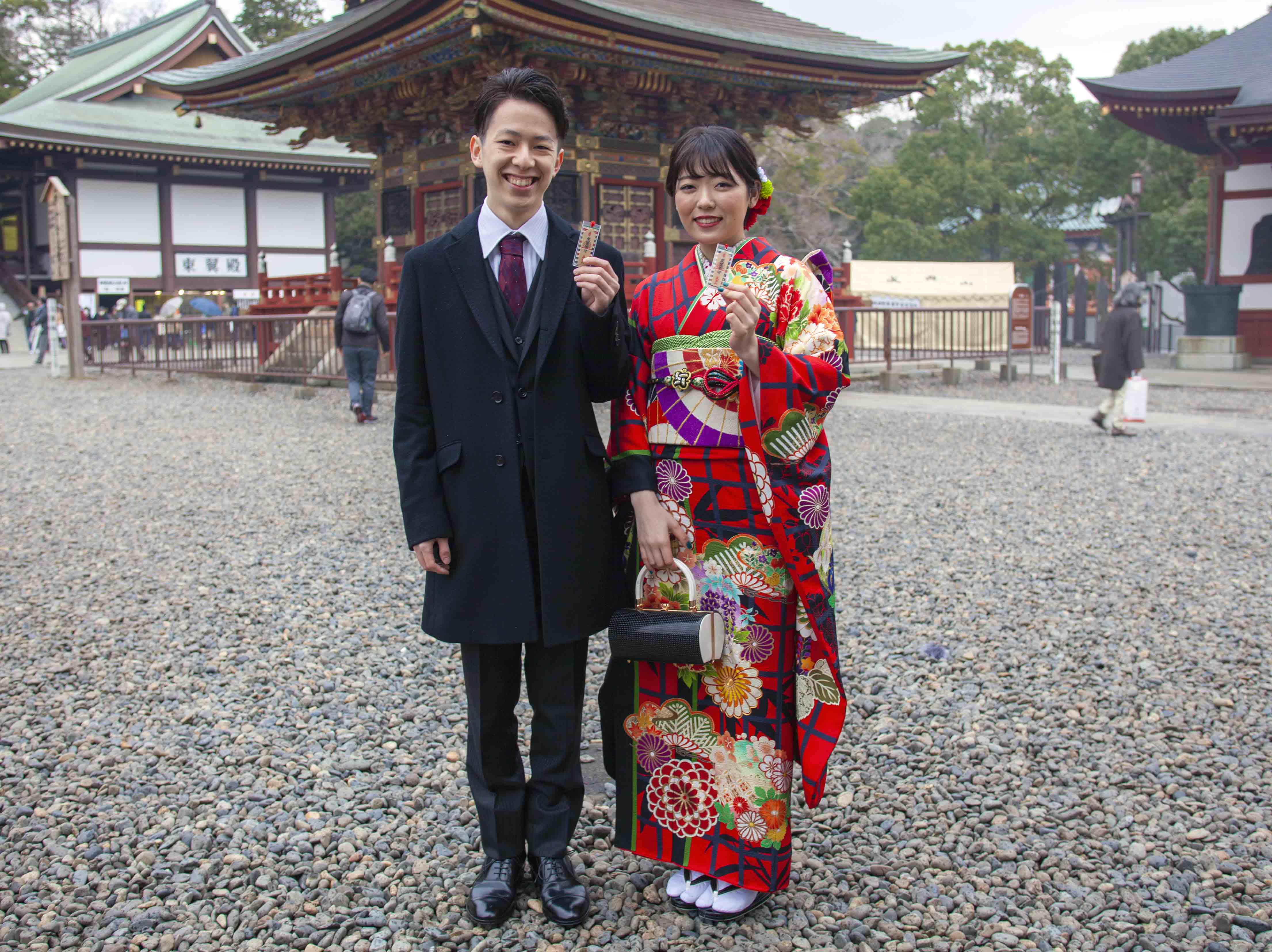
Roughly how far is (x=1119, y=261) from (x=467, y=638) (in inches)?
920

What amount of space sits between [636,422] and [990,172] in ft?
86.2

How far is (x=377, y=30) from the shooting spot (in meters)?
10.5

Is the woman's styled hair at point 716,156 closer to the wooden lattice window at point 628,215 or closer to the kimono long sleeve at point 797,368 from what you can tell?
the kimono long sleeve at point 797,368

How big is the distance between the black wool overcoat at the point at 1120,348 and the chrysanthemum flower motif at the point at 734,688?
27.9ft

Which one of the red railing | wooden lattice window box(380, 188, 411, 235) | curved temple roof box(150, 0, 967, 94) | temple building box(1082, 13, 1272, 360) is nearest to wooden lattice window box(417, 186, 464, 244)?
wooden lattice window box(380, 188, 411, 235)

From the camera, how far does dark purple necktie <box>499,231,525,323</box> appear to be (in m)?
2.17

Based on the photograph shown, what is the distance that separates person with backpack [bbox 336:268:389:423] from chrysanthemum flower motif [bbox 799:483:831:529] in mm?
8631

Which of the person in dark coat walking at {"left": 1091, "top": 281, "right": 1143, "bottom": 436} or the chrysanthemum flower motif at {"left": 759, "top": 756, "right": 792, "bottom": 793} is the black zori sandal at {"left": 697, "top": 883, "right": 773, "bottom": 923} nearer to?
the chrysanthemum flower motif at {"left": 759, "top": 756, "right": 792, "bottom": 793}

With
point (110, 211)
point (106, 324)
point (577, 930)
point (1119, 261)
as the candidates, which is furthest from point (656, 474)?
point (110, 211)

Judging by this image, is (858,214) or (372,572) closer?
(372,572)

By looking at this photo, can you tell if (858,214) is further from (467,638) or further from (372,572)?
(467,638)

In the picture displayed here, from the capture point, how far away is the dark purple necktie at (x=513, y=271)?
2.17 meters

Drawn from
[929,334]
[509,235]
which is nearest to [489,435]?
[509,235]

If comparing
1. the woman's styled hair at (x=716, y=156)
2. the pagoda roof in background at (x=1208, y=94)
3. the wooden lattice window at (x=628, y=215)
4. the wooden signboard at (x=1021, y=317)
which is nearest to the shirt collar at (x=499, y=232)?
the woman's styled hair at (x=716, y=156)
